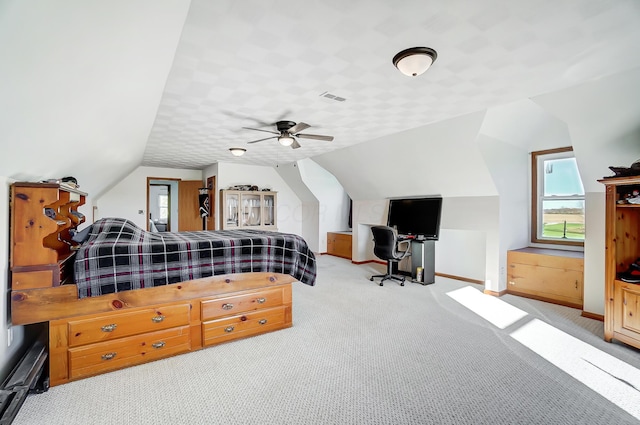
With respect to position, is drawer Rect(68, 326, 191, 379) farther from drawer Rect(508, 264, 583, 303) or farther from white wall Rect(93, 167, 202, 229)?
white wall Rect(93, 167, 202, 229)

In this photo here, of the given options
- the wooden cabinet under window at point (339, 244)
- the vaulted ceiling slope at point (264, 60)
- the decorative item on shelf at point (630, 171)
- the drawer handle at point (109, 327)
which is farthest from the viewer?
the wooden cabinet under window at point (339, 244)

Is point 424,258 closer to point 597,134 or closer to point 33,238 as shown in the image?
point 597,134

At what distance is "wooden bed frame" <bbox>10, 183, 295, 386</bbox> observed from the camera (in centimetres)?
197

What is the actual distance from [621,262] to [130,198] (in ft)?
27.9

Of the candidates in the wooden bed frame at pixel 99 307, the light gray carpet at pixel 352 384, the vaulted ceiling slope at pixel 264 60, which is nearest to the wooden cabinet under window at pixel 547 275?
the light gray carpet at pixel 352 384

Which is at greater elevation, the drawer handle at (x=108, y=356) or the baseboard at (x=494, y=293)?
the drawer handle at (x=108, y=356)

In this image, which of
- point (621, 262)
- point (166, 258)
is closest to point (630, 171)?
point (621, 262)

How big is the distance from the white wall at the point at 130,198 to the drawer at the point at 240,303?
17.8ft

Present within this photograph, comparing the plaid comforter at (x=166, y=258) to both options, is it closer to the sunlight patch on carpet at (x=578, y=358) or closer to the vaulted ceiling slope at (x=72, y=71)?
the vaulted ceiling slope at (x=72, y=71)

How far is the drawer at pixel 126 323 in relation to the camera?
2.12 meters

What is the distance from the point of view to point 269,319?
9.57 feet

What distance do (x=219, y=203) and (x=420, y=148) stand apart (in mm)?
4498

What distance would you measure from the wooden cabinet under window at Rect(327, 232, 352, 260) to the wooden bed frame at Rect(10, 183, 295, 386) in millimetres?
4347

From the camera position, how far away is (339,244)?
290 inches
